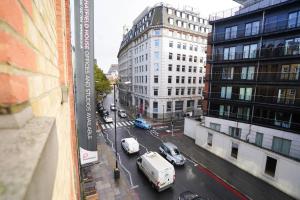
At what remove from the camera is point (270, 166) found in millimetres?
13930

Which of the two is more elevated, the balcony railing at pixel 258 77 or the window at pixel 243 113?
A: the balcony railing at pixel 258 77

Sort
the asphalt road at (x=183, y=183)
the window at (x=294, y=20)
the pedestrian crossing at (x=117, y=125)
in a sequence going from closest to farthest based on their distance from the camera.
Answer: the asphalt road at (x=183, y=183) < the window at (x=294, y=20) < the pedestrian crossing at (x=117, y=125)

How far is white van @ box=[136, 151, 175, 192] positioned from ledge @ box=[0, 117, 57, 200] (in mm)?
12537

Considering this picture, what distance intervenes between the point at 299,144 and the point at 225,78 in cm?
905

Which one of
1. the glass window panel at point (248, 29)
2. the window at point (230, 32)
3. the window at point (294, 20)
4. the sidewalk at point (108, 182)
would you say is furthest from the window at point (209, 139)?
the window at point (294, 20)

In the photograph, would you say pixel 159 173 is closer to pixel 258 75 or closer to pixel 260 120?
pixel 260 120

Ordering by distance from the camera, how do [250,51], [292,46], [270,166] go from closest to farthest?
[270,166]
[292,46]
[250,51]

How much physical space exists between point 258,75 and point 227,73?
320 cm

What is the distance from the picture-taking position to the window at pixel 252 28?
17078 mm

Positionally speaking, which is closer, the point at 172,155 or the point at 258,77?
the point at 172,155

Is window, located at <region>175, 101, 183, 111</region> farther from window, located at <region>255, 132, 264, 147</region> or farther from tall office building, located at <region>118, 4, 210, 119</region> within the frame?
window, located at <region>255, 132, 264, 147</region>

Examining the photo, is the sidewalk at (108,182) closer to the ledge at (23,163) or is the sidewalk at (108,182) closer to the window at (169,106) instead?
the ledge at (23,163)

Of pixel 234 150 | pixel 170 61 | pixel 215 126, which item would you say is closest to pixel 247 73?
pixel 215 126

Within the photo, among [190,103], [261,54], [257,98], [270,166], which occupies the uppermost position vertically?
[261,54]
